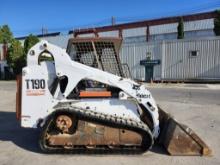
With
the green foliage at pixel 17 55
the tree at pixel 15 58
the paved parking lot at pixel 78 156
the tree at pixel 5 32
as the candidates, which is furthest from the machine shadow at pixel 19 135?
the tree at pixel 5 32

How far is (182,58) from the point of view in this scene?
2995cm

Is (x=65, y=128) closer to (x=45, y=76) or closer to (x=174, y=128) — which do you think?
(x=45, y=76)

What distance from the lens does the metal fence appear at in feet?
94.5

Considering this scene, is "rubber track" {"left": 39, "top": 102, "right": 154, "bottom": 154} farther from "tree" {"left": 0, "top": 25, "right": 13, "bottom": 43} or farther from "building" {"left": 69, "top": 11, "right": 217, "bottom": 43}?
"tree" {"left": 0, "top": 25, "right": 13, "bottom": 43}

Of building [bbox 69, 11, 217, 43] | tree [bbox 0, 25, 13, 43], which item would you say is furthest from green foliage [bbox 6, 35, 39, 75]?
tree [bbox 0, 25, 13, 43]

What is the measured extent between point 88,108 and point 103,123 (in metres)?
0.46

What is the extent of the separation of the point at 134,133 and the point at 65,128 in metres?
1.28

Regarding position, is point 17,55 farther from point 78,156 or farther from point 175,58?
point 78,156

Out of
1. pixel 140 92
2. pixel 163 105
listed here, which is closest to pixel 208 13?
pixel 163 105

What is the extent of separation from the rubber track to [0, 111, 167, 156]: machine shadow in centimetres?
Answer: 35

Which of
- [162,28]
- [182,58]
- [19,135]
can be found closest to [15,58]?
[182,58]

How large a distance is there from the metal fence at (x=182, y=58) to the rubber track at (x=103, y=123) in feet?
76.7

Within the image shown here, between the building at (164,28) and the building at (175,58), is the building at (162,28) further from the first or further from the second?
the building at (175,58)

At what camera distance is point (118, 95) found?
6.94 metres
